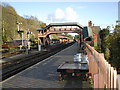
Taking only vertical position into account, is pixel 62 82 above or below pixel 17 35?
below

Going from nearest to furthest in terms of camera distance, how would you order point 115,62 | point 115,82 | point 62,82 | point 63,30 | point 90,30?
point 115,82 → point 62,82 → point 115,62 → point 90,30 → point 63,30

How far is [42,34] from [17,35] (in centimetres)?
1756

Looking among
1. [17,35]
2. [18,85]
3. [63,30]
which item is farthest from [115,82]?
[17,35]

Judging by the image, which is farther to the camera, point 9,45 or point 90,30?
point 90,30

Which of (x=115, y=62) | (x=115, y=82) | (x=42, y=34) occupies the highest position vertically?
(x=42, y=34)

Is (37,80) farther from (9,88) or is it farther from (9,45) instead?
(9,45)

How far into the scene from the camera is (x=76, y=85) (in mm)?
8000

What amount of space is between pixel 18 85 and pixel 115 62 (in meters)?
13.4

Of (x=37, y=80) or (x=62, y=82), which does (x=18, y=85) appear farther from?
(x=62, y=82)

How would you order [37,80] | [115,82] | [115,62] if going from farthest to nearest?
[115,62] → [37,80] → [115,82]

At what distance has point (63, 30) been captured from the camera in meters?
41.7

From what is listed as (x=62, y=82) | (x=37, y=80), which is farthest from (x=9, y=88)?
(x=62, y=82)

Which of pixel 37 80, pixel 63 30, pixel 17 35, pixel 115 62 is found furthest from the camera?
pixel 17 35

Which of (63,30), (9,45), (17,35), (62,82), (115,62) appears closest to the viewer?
(62,82)
